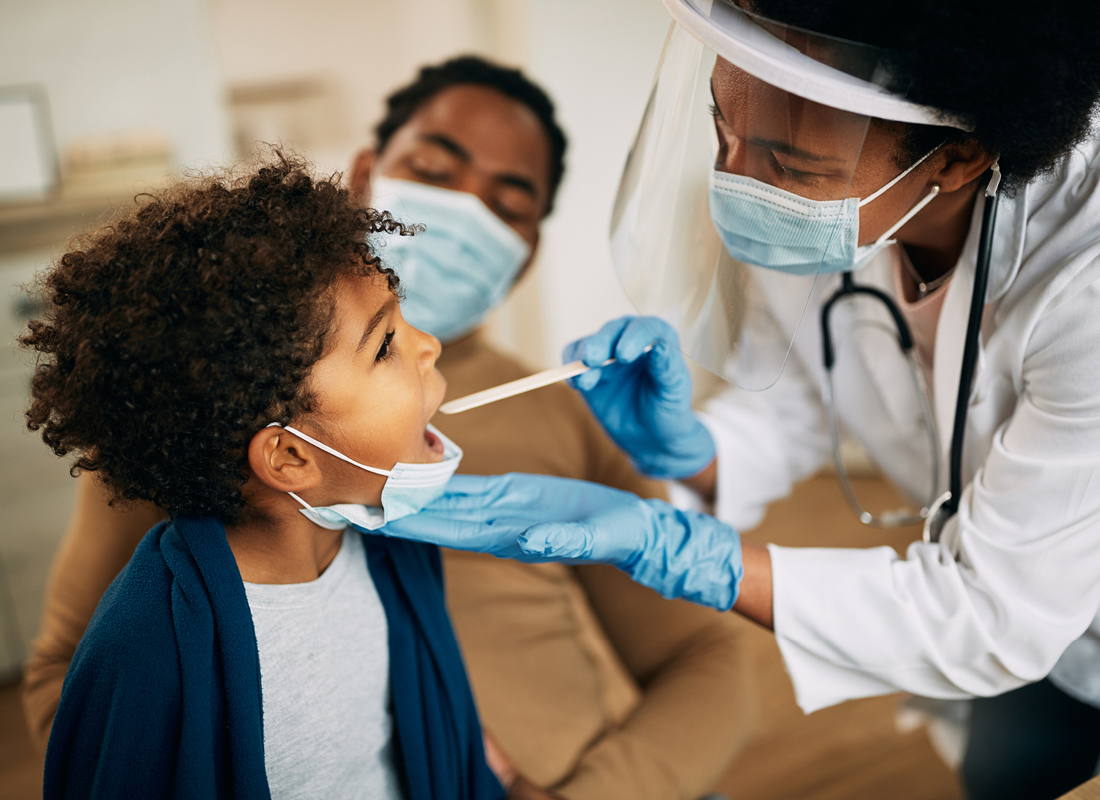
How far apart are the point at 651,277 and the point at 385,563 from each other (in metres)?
0.54

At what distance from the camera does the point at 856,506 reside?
132cm

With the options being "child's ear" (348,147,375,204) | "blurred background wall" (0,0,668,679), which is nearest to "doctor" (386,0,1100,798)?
"child's ear" (348,147,375,204)

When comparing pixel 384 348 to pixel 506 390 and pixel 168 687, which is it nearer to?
pixel 506 390

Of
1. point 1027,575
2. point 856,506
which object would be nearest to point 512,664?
point 856,506

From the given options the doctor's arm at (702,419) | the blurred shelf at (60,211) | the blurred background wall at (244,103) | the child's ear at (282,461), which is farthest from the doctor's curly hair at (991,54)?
the blurred shelf at (60,211)

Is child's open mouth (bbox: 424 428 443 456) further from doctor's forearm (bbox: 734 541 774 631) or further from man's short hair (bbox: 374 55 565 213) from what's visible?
man's short hair (bbox: 374 55 565 213)

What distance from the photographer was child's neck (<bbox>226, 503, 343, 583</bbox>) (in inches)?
34.7

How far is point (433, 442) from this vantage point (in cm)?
98

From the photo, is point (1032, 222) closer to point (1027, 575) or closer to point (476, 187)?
point (1027, 575)

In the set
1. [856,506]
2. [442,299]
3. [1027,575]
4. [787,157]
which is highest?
[787,157]

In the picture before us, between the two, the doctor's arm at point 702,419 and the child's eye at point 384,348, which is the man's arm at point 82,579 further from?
the doctor's arm at point 702,419

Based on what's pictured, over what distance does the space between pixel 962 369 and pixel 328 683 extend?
0.90 metres

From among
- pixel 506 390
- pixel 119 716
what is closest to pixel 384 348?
pixel 506 390

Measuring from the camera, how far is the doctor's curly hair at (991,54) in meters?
0.74
